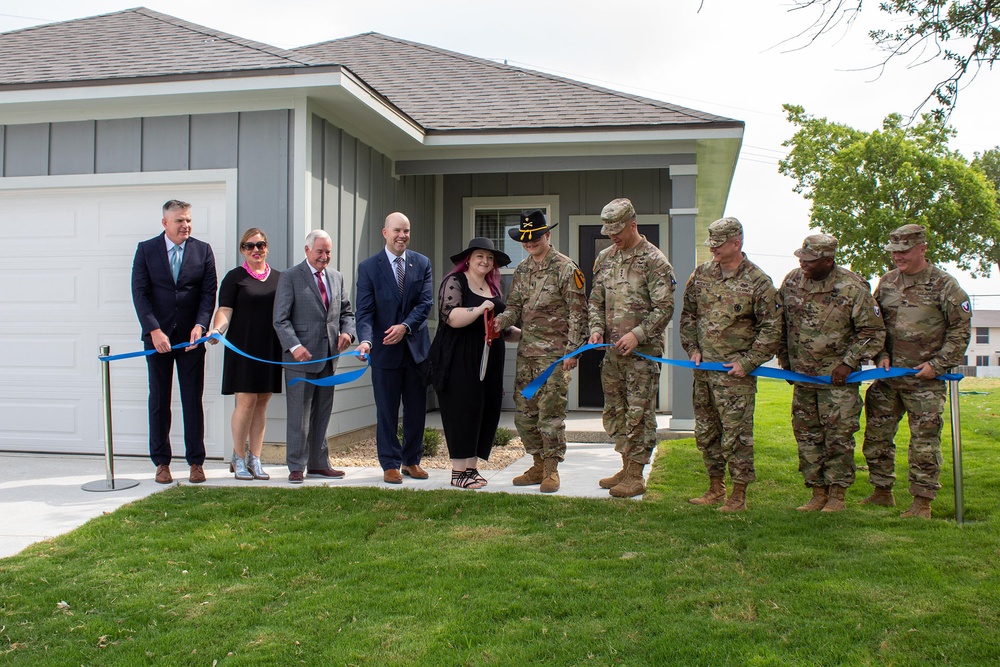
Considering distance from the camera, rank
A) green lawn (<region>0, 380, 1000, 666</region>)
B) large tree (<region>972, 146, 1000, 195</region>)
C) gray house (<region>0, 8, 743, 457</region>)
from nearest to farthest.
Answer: green lawn (<region>0, 380, 1000, 666</region>)
gray house (<region>0, 8, 743, 457</region>)
large tree (<region>972, 146, 1000, 195</region>)

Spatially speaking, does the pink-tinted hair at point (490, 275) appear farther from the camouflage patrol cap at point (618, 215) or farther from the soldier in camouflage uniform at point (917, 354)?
the soldier in camouflage uniform at point (917, 354)

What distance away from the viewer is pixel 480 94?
972 cm

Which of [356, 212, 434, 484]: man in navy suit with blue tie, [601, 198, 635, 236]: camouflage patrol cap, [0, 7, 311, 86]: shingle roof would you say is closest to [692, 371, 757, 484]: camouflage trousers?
[601, 198, 635, 236]: camouflage patrol cap

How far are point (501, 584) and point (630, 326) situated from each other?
211 cm

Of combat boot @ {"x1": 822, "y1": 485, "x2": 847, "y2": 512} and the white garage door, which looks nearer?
combat boot @ {"x1": 822, "y1": 485, "x2": 847, "y2": 512}

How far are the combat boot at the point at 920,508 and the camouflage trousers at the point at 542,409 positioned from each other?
2.11m

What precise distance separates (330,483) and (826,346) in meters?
3.43

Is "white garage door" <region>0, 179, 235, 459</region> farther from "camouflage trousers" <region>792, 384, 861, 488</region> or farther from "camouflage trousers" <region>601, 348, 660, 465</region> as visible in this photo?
"camouflage trousers" <region>792, 384, 861, 488</region>

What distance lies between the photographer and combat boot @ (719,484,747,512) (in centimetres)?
505

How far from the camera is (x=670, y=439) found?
804 cm

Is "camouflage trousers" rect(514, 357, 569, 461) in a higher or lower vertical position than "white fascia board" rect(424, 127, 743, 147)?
lower

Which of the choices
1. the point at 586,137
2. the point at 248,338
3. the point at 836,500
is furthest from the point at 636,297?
the point at 586,137

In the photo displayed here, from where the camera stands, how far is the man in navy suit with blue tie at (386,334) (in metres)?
5.98

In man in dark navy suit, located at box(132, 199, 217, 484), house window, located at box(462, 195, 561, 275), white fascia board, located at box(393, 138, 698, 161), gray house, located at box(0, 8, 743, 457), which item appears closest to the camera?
man in dark navy suit, located at box(132, 199, 217, 484)
